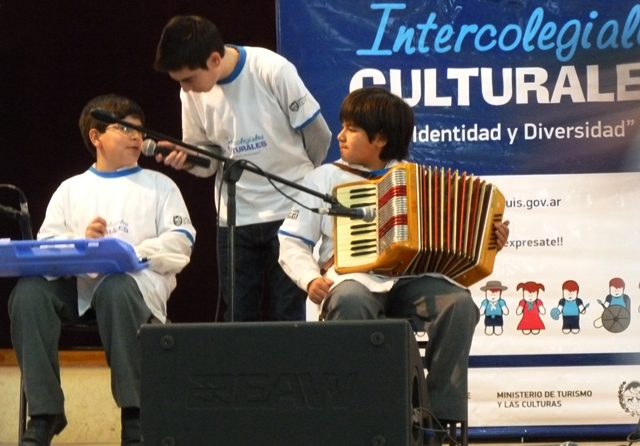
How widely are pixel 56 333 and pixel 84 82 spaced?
1.91m

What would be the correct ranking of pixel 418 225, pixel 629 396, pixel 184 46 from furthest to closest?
pixel 629 396, pixel 184 46, pixel 418 225

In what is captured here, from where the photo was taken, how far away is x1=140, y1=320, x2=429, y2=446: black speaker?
259 cm

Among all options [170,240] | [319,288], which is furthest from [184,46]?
[319,288]

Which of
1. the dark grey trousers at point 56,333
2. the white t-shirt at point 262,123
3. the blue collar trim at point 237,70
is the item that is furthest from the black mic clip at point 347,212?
the blue collar trim at point 237,70

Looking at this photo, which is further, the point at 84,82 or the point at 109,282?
the point at 84,82

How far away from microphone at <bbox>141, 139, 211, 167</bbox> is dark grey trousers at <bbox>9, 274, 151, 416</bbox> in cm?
47

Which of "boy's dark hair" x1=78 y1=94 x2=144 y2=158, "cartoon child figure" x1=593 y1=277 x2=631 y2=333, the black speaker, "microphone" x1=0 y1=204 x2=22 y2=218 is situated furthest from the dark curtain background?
the black speaker

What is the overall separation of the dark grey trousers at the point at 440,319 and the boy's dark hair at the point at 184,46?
97 cm

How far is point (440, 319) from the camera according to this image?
11.2ft

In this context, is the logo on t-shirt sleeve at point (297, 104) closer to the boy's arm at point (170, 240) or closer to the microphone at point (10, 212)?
the boy's arm at point (170, 240)

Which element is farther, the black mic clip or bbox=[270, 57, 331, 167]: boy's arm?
bbox=[270, 57, 331, 167]: boy's arm

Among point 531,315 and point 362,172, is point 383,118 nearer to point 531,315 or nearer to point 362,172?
point 362,172

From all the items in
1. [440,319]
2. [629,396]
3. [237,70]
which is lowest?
[629,396]

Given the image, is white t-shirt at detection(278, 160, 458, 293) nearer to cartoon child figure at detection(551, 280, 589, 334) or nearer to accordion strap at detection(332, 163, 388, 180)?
accordion strap at detection(332, 163, 388, 180)
